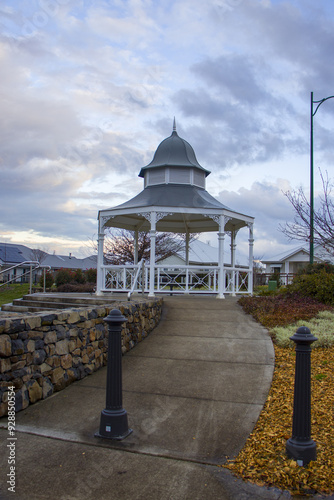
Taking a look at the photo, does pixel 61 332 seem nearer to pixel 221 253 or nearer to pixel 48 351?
pixel 48 351

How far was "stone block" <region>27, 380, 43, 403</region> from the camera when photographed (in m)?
5.13

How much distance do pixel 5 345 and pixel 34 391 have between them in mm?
815

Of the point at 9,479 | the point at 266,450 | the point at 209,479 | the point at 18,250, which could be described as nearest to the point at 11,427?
the point at 9,479

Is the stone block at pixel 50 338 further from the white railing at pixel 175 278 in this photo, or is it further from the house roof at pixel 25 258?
the house roof at pixel 25 258

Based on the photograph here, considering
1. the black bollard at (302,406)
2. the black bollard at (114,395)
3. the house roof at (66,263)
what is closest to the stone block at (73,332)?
the black bollard at (114,395)

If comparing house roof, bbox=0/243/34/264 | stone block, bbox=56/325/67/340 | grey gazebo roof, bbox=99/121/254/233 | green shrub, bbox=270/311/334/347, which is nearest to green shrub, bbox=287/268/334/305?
green shrub, bbox=270/311/334/347

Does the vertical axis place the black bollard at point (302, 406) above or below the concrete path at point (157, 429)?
above

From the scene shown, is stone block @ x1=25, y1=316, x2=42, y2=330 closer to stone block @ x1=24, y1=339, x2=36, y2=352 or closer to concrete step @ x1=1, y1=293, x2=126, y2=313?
stone block @ x1=24, y1=339, x2=36, y2=352

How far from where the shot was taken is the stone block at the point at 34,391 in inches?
202

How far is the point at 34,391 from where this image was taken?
5195 millimetres

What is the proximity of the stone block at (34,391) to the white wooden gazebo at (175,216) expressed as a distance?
687cm

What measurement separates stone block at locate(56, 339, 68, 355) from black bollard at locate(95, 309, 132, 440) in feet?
5.20

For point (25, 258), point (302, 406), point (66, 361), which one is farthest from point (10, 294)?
point (25, 258)

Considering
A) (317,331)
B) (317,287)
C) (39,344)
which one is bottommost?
(317,331)
